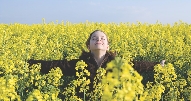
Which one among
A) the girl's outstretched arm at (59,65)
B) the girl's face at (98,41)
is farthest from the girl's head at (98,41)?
the girl's outstretched arm at (59,65)

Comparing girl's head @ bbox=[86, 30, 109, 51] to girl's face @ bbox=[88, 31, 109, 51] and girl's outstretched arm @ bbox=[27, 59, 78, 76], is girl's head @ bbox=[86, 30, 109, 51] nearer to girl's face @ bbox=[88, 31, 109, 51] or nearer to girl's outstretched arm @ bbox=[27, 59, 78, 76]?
girl's face @ bbox=[88, 31, 109, 51]

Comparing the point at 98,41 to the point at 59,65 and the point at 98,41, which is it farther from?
the point at 59,65

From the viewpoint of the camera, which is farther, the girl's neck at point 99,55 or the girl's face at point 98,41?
the girl's neck at point 99,55

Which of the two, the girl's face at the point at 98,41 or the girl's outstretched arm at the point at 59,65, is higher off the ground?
the girl's face at the point at 98,41

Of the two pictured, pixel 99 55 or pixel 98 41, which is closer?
pixel 98 41

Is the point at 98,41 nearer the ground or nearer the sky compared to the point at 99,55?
nearer the sky

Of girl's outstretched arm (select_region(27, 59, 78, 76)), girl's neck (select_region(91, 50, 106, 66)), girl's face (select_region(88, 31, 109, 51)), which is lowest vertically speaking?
girl's outstretched arm (select_region(27, 59, 78, 76))

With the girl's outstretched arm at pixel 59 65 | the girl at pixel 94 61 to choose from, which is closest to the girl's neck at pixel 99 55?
the girl at pixel 94 61

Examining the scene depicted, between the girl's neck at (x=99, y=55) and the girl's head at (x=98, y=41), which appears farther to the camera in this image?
the girl's neck at (x=99, y=55)

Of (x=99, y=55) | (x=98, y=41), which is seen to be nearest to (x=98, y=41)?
(x=98, y=41)

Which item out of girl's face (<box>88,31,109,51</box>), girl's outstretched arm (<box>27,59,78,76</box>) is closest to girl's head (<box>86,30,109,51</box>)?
girl's face (<box>88,31,109,51</box>)

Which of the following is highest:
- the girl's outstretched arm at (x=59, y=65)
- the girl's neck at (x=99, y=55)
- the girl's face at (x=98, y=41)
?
the girl's face at (x=98, y=41)

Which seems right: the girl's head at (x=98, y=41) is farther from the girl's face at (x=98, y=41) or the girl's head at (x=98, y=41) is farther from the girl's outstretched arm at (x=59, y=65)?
the girl's outstretched arm at (x=59, y=65)

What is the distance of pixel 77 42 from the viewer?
10211mm
